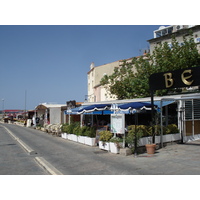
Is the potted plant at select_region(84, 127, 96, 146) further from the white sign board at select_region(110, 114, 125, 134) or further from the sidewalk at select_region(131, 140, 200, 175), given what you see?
the sidewalk at select_region(131, 140, 200, 175)

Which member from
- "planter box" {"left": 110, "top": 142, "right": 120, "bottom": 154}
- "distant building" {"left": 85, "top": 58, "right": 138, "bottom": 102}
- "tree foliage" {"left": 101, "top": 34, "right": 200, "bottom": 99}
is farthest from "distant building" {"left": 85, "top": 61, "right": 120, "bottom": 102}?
"planter box" {"left": 110, "top": 142, "right": 120, "bottom": 154}

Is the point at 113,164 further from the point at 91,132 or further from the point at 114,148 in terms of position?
the point at 91,132

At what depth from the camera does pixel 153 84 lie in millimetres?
12094

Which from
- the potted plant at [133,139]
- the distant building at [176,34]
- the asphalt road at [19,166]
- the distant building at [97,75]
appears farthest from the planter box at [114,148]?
the distant building at [97,75]

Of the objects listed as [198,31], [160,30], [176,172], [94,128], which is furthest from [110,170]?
[160,30]

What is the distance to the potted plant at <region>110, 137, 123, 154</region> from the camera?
11398 mm

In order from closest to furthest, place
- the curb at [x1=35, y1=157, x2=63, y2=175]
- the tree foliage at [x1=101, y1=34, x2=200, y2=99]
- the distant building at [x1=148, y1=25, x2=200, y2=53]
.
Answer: the curb at [x1=35, y1=157, x2=63, y2=175]
the tree foliage at [x1=101, y1=34, x2=200, y2=99]
the distant building at [x1=148, y1=25, x2=200, y2=53]

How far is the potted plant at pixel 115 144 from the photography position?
11.4 m

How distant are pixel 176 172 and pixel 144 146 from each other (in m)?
4.39

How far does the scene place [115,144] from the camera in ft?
37.7

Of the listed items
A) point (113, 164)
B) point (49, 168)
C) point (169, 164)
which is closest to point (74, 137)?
point (113, 164)

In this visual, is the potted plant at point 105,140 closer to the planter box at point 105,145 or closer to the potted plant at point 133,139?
the planter box at point 105,145

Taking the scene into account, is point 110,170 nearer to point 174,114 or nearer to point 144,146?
point 144,146

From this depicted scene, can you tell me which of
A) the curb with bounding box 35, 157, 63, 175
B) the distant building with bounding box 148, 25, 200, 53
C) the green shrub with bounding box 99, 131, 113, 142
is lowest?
the curb with bounding box 35, 157, 63, 175
